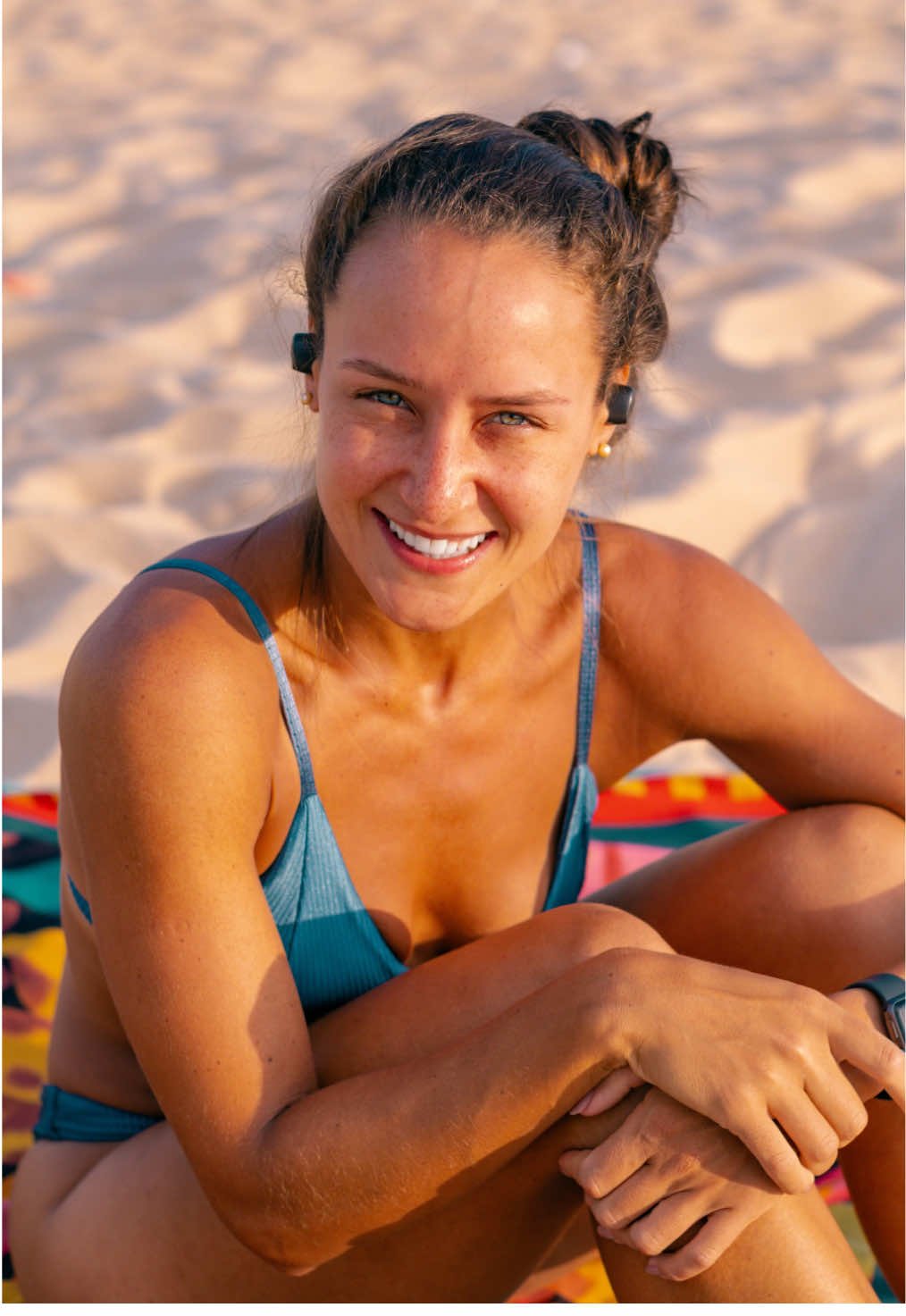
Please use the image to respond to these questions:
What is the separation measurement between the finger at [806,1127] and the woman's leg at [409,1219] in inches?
2.4

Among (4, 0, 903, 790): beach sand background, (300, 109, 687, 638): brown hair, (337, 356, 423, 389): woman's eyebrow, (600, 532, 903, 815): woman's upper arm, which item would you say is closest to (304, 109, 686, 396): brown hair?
(300, 109, 687, 638): brown hair

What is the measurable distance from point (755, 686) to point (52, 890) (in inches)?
53.6

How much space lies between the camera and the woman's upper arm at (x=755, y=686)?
197cm

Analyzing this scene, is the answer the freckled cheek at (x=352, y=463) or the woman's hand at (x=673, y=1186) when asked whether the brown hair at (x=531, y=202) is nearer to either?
the freckled cheek at (x=352, y=463)

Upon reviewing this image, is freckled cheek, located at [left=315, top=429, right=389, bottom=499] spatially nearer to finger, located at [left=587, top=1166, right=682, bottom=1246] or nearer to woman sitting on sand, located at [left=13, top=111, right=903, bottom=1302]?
woman sitting on sand, located at [left=13, top=111, right=903, bottom=1302]

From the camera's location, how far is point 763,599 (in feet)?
6.61

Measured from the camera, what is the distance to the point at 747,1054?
143 cm

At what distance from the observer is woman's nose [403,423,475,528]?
5.04 feet

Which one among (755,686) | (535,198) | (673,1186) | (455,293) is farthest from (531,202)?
(673,1186)

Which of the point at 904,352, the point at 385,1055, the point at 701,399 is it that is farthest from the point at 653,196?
the point at 904,352

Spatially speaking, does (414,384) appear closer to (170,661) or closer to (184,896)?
(170,661)

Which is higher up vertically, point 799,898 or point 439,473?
point 439,473

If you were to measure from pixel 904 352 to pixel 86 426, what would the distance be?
2.47 m

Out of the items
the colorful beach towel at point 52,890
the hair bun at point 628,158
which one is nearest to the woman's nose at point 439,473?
the hair bun at point 628,158
